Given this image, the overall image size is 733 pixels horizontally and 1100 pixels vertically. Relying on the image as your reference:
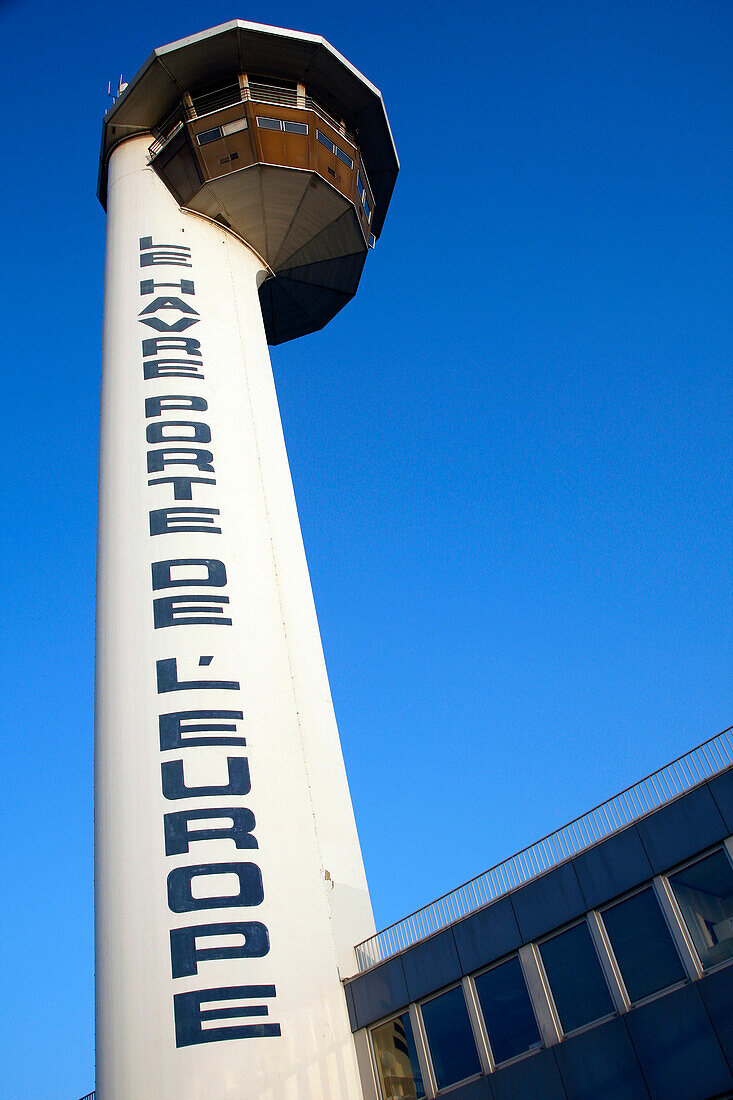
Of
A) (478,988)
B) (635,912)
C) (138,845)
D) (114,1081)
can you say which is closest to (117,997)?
(114,1081)

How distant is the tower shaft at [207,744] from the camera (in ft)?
60.6

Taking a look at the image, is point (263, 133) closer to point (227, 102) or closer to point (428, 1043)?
point (227, 102)

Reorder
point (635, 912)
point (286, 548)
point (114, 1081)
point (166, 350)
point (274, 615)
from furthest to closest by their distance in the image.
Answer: point (166, 350)
point (286, 548)
point (274, 615)
point (114, 1081)
point (635, 912)

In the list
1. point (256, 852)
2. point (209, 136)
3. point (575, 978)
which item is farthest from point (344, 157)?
point (575, 978)

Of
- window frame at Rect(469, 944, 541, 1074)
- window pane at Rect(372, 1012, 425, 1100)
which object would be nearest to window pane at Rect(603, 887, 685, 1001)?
window frame at Rect(469, 944, 541, 1074)

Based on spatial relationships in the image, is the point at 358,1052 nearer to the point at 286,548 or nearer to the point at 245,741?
the point at 245,741

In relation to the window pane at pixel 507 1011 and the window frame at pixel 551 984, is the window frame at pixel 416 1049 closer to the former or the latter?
the window pane at pixel 507 1011

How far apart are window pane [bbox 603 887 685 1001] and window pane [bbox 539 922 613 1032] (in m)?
0.50

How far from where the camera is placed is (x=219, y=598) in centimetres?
2489

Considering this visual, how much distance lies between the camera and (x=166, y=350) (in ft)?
101

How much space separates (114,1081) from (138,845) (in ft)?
14.7

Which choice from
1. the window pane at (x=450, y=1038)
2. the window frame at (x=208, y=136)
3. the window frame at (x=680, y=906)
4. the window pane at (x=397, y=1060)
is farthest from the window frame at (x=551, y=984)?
the window frame at (x=208, y=136)

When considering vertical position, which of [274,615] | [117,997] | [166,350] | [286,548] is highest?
[166,350]

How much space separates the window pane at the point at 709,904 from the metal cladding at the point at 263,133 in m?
29.5
